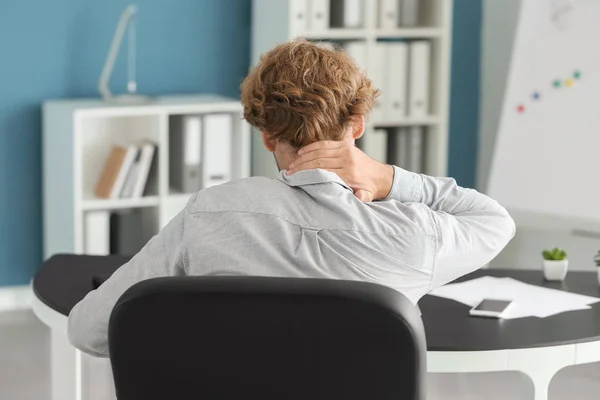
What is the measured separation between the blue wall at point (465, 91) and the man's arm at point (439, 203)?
134 inches

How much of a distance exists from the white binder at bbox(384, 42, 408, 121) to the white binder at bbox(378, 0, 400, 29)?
87 millimetres

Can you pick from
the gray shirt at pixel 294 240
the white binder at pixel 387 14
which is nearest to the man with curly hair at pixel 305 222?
the gray shirt at pixel 294 240

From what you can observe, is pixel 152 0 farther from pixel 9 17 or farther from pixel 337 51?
pixel 337 51

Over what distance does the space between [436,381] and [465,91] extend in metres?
1.99

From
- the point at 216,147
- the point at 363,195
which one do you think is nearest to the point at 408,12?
the point at 216,147

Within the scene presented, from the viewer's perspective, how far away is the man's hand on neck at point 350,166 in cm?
161

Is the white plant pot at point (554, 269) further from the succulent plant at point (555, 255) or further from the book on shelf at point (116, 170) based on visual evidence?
the book on shelf at point (116, 170)

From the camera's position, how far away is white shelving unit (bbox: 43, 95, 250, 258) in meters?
4.18

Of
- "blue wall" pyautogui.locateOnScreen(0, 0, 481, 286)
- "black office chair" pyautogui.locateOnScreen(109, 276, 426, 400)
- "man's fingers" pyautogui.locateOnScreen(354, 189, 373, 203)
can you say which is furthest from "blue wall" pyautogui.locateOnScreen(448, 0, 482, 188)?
"black office chair" pyautogui.locateOnScreen(109, 276, 426, 400)

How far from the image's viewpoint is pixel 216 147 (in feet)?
14.5

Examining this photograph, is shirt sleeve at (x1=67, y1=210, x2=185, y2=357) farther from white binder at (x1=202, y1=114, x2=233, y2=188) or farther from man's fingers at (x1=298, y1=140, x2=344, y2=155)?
white binder at (x1=202, y1=114, x2=233, y2=188)

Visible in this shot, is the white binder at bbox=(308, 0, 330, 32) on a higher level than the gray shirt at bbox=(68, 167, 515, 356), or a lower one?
higher

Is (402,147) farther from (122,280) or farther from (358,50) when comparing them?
(122,280)

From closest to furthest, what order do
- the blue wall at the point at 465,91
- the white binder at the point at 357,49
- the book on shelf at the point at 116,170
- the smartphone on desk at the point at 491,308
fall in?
the smartphone on desk at the point at 491,308 → the book on shelf at the point at 116,170 → the white binder at the point at 357,49 → the blue wall at the point at 465,91
